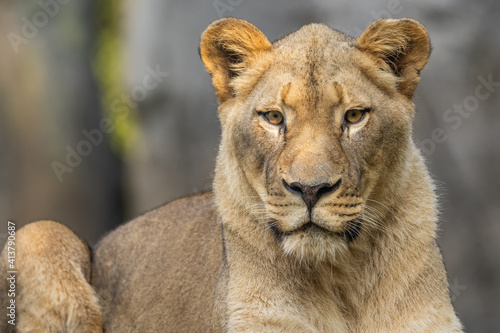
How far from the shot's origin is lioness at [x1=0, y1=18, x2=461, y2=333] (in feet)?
12.0

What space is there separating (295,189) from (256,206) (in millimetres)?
532

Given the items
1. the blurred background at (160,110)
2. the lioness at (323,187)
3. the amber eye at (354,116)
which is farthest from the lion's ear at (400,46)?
the blurred background at (160,110)

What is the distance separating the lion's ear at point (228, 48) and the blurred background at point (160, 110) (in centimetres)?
385

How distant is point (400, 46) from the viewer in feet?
13.6

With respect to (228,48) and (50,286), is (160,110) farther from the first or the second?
(228,48)

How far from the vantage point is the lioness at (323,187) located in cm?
367

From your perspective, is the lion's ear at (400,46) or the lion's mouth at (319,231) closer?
the lion's mouth at (319,231)

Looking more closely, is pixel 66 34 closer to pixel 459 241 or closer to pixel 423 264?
pixel 459 241

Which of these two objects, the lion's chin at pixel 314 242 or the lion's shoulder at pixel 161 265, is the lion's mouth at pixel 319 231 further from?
the lion's shoulder at pixel 161 265

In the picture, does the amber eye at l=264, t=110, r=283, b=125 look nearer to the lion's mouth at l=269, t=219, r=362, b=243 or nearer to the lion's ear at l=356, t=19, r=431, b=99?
the lion's mouth at l=269, t=219, r=362, b=243

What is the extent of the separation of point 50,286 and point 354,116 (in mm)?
2736

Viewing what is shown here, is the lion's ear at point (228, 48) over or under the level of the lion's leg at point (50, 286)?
over

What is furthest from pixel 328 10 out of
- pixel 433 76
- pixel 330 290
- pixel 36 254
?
pixel 330 290

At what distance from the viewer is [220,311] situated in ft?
13.9
